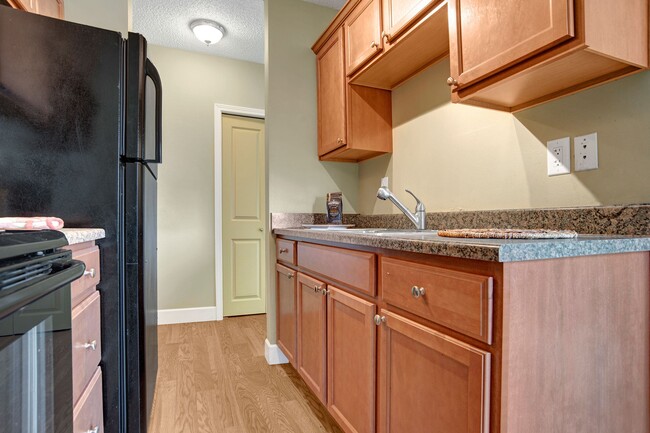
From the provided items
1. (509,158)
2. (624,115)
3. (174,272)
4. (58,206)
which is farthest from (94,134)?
(174,272)

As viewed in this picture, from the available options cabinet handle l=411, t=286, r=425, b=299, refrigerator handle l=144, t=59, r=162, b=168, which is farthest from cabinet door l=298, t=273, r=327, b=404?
refrigerator handle l=144, t=59, r=162, b=168

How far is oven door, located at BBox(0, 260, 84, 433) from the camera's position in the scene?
0.53 metres

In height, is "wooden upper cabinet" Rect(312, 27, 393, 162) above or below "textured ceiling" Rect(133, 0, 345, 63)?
below

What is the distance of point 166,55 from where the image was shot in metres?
3.13

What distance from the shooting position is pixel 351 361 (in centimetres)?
127

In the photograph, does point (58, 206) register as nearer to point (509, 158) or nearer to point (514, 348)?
point (514, 348)

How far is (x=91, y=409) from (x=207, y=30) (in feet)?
9.12

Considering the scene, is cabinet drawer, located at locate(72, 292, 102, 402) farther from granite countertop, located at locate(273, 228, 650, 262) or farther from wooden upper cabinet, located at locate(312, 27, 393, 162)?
wooden upper cabinet, located at locate(312, 27, 393, 162)

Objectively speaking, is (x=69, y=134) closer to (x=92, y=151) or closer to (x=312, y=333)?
(x=92, y=151)

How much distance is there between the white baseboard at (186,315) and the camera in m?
3.11

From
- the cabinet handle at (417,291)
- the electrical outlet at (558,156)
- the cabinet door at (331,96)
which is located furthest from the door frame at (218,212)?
the electrical outlet at (558,156)

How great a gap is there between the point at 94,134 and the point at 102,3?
1.26m

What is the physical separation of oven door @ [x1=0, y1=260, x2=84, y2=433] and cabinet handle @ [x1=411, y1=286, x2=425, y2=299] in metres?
0.81

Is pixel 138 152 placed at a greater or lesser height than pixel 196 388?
greater
